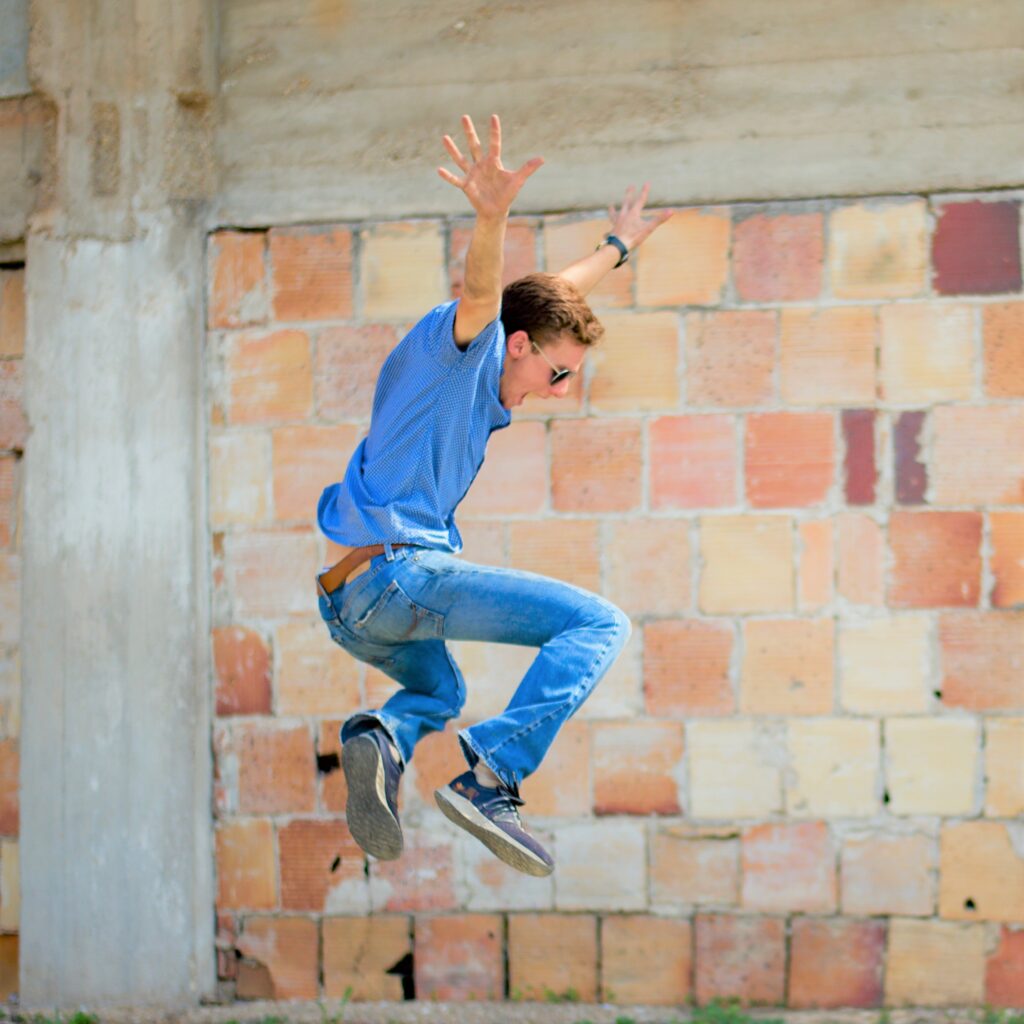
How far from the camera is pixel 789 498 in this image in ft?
13.9

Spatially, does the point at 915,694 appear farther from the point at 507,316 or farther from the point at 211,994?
the point at 211,994

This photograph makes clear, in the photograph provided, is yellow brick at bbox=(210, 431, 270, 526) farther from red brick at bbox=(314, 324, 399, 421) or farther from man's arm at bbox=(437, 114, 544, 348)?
man's arm at bbox=(437, 114, 544, 348)

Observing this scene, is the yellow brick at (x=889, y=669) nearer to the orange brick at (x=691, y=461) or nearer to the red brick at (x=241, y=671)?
the orange brick at (x=691, y=461)

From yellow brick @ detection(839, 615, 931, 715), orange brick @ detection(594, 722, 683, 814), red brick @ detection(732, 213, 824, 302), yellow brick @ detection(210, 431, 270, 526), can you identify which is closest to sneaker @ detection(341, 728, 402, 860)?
orange brick @ detection(594, 722, 683, 814)

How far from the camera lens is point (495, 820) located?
306 cm

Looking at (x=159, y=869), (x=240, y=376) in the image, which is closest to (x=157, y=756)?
(x=159, y=869)

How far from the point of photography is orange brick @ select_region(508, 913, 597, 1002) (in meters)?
4.27

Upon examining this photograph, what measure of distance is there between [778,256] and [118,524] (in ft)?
7.30

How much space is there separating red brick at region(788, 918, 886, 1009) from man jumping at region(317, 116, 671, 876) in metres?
1.44

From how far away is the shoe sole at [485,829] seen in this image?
3043mm

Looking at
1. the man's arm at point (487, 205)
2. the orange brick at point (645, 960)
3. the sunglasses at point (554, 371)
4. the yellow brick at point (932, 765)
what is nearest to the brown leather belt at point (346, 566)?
the sunglasses at point (554, 371)

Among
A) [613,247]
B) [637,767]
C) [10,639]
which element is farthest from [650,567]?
[10,639]

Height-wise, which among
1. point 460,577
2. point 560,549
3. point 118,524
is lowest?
point 460,577

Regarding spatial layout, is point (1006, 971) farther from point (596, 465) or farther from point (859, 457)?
point (596, 465)
